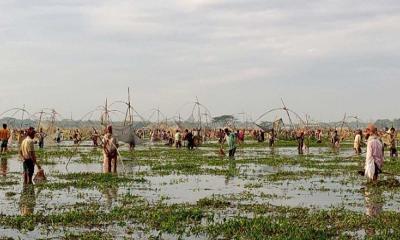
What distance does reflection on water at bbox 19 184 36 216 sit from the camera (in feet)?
45.0

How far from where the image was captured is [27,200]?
15.5m

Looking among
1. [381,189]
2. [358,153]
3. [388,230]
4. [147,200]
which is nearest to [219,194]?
[147,200]

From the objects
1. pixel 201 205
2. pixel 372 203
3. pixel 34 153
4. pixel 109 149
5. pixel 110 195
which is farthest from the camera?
pixel 109 149

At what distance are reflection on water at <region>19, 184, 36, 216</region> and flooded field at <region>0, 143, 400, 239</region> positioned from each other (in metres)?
0.03

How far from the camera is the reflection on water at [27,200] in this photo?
13.7 m

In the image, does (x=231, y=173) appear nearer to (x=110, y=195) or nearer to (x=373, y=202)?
(x=110, y=195)

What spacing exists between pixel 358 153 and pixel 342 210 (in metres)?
23.9

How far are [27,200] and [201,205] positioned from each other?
4819mm

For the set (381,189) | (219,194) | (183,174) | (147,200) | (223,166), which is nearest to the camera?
(147,200)

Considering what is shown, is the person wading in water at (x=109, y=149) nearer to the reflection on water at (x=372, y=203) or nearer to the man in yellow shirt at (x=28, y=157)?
the man in yellow shirt at (x=28, y=157)

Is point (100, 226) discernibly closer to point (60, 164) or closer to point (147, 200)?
A: point (147, 200)

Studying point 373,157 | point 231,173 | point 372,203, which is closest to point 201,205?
point 372,203

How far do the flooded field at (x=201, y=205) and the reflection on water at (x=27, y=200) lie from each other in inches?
1.1

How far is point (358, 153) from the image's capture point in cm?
3688
